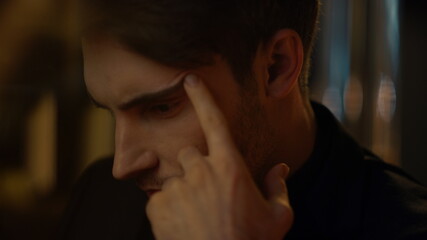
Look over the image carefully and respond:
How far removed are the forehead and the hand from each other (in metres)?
0.04

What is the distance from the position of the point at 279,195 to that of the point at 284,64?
0.73ft

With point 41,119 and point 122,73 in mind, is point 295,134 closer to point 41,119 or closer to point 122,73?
point 122,73

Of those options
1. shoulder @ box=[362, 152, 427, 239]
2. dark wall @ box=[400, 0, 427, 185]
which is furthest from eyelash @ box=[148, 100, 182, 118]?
dark wall @ box=[400, 0, 427, 185]

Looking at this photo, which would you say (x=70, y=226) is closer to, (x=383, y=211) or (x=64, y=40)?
(x=64, y=40)

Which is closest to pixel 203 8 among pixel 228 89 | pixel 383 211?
pixel 228 89

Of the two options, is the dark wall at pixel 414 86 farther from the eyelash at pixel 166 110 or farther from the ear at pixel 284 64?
the eyelash at pixel 166 110

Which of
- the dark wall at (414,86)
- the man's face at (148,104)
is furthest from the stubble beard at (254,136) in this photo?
the dark wall at (414,86)

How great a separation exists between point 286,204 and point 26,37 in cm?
75

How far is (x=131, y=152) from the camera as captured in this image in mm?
959

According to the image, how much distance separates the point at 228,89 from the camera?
1000mm

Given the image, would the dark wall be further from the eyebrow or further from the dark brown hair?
the eyebrow

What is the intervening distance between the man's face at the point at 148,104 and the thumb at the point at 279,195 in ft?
0.31

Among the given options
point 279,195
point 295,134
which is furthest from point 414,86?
point 279,195

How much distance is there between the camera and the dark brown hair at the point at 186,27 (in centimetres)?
93
